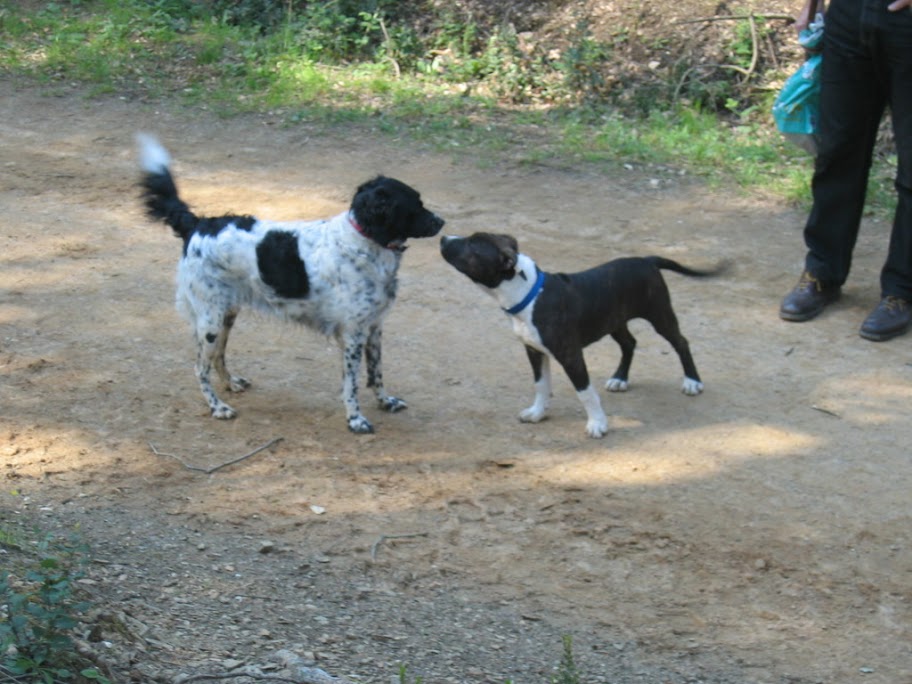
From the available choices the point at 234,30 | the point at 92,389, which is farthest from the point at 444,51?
the point at 92,389

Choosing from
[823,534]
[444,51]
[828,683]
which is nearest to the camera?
[828,683]

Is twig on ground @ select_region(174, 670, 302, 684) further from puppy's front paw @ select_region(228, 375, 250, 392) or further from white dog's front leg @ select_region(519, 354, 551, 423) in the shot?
puppy's front paw @ select_region(228, 375, 250, 392)

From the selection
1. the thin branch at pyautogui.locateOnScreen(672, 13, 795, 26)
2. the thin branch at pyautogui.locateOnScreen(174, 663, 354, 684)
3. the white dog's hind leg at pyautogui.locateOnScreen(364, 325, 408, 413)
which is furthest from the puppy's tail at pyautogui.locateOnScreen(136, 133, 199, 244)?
the thin branch at pyautogui.locateOnScreen(672, 13, 795, 26)

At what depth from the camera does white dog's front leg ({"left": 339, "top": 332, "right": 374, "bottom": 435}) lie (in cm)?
571

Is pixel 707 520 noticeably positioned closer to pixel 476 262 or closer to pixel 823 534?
pixel 823 534

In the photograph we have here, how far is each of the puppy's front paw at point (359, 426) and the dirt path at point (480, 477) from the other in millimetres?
82

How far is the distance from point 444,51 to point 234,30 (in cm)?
227

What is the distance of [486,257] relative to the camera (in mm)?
5340

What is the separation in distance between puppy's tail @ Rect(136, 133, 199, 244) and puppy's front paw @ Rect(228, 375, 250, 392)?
31.5 inches

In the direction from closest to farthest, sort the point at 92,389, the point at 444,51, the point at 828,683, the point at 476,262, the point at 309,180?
the point at 828,683 → the point at 476,262 → the point at 92,389 → the point at 309,180 → the point at 444,51

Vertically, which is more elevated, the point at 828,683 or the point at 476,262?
the point at 476,262

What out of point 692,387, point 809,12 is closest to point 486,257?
point 692,387

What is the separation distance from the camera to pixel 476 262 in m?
5.36

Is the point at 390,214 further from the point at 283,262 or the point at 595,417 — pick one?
the point at 595,417
